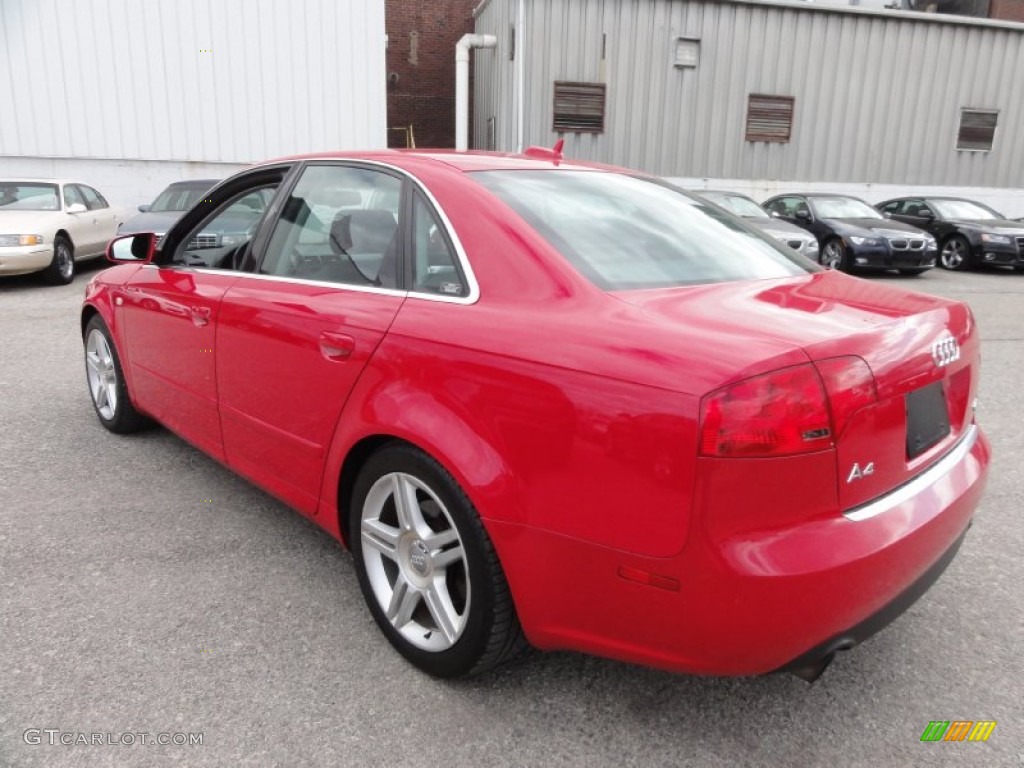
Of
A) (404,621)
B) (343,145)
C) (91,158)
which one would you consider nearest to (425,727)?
(404,621)

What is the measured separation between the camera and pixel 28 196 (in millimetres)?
10938

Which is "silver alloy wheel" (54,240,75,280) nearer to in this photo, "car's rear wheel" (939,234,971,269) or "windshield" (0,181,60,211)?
"windshield" (0,181,60,211)

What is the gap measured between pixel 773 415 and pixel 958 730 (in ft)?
3.91

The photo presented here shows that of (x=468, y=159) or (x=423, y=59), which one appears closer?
(x=468, y=159)

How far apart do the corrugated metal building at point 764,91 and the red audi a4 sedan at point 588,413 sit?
15103 millimetres

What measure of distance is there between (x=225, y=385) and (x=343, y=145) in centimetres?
1400

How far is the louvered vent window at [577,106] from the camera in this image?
16984mm

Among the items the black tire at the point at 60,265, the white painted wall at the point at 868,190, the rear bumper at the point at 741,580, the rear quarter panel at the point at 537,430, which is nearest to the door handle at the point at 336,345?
the rear quarter panel at the point at 537,430

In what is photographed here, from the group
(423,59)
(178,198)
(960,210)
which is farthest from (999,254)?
(423,59)

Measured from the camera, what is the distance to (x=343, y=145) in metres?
16.0

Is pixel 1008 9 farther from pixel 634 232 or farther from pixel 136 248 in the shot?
pixel 136 248

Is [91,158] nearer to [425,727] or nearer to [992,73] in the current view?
[425,727]

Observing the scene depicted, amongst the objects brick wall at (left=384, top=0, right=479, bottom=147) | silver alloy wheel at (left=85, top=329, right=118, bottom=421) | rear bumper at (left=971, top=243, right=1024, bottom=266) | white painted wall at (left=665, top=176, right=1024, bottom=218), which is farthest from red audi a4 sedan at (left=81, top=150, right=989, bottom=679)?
brick wall at (left=384, top=0, right=479, bottom=147)

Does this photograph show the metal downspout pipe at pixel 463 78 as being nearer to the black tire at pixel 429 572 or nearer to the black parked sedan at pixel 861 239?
the black parked sedan at pixel 861 239
